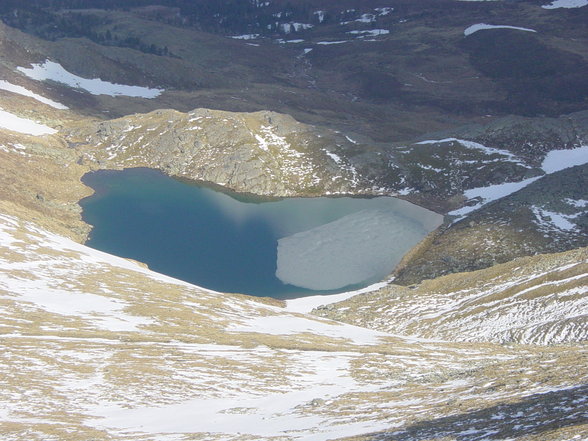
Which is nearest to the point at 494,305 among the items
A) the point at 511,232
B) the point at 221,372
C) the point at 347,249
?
the point at 511,232

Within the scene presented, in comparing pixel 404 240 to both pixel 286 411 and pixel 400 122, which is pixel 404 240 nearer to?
pixel 286 411

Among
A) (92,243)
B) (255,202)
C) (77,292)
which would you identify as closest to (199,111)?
(255,202)

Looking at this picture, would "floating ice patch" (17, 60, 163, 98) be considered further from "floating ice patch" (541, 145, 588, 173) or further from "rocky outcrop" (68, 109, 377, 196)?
"floating ice patch" (541, 145, 588, 173)

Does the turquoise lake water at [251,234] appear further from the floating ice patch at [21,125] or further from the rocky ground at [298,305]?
the floating ice patch at [21,125]

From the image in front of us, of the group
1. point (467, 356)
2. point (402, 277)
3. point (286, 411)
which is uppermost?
point (286, 411)

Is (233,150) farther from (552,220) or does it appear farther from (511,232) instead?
(552,220)

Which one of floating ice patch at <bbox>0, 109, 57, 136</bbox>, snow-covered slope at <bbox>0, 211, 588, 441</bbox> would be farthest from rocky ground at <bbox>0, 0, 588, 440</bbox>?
floating ice patch at <bbox>0, 109, 57, 136</bbox>
